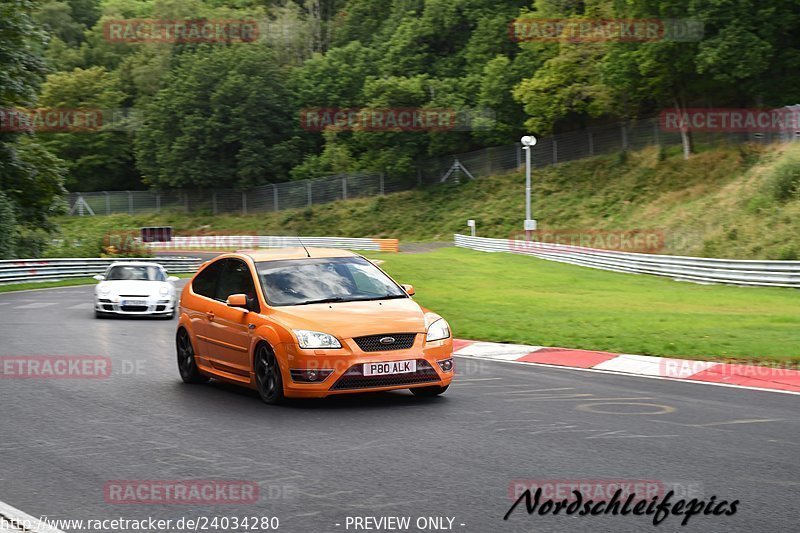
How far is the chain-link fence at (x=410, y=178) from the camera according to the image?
69.4 metres

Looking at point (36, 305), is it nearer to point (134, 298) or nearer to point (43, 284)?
point (134, 298)

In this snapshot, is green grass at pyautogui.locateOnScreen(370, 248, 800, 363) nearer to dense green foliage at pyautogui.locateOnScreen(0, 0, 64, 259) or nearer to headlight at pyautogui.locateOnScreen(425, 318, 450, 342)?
headlight at pyautogui.locateOnScreen(425, 318, 450, 342)

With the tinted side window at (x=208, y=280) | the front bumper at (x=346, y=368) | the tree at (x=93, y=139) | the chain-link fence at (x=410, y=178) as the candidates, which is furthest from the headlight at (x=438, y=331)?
the tree at (x=93, y=139)

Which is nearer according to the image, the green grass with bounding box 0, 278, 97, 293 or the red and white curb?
the red and white curb

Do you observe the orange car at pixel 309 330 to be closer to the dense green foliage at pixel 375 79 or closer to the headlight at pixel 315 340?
the headlight at pixel 315 340

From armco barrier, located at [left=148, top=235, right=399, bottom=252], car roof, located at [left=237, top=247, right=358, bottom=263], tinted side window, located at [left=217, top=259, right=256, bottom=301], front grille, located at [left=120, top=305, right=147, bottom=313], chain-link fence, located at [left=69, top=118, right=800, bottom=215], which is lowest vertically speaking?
armco barrier, located at [left=148, top=235, right=399, bottom=252]

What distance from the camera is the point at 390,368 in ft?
34.7

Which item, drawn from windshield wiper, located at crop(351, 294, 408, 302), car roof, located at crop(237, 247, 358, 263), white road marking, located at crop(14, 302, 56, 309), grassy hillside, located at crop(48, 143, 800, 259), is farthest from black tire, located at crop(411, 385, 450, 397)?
grassy hillside, located at crop(48, 143, 800, 259)

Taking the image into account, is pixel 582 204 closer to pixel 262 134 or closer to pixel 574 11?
pixel 574 11

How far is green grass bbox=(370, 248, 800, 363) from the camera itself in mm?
16859

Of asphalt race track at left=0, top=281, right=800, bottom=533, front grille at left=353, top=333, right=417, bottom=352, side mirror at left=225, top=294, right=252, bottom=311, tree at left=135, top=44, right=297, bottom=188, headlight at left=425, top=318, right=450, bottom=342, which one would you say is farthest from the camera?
tree at left=135, top=44, right=297, bottom=188

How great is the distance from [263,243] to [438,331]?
6525cm

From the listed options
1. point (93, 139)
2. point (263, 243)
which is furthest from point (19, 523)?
point (93, 139)

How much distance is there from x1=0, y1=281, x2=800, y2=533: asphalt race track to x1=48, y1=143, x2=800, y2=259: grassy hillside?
92.0 ft
